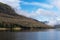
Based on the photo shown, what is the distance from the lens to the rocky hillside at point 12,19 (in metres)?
22.2

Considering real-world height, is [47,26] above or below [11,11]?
below

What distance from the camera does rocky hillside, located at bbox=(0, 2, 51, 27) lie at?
22.2m

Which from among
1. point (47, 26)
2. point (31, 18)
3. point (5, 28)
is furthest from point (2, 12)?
point (47, 26)

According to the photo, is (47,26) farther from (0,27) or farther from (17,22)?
(0,27)

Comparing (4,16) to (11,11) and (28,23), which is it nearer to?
(11,11)

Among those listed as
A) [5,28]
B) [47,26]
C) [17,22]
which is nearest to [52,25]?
[47,26]

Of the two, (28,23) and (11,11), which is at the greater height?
(11,11)

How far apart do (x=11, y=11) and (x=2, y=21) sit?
1.56m

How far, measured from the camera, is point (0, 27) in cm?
2248

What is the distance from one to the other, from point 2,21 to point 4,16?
62 centimetres

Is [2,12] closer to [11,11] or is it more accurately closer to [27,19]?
[11,11]

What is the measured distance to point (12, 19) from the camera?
73.6ft

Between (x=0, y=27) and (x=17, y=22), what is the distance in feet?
6.84

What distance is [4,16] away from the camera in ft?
73.6
